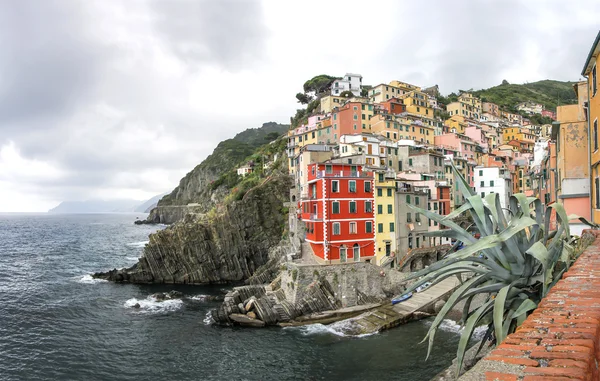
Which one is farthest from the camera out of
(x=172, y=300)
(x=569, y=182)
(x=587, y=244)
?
(x=172, y=300)

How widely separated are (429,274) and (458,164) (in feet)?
211

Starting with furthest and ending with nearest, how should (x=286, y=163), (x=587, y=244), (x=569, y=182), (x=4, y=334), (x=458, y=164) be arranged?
(x=286, y=163) < (x=458, y=164) < (x=4, y=334) < (x=569, y=182) < (x=587, y=244)

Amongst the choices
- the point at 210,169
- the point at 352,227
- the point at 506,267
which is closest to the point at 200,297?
the point at 352,227

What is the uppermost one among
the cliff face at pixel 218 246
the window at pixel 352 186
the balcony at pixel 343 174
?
the balcony at pixel 343 174

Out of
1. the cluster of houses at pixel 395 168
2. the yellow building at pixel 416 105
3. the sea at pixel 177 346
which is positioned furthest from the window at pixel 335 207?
the yellow building at pixel 416 105

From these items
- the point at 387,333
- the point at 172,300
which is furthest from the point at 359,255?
the point at 172,300

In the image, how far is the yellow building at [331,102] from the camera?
97188mm

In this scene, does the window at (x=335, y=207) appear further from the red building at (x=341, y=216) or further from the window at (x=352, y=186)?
the window at (x=352, y=186)

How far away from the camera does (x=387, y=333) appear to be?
33188 millimetres

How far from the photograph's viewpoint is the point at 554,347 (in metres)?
3.88

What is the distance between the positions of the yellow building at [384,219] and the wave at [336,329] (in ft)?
39.4

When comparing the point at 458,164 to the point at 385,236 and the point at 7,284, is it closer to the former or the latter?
the point at 385,236

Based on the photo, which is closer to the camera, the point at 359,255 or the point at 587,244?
the point at 587,244

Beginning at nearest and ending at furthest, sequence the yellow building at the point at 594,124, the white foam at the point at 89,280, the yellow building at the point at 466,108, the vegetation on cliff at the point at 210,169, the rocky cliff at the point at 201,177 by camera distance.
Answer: the yellow building at the point at 594,124 → the white foam at the point at 89,280 → the yellow building at the point at 466,108 → the rocky cliff at the point at 201,177 → the vegetation on cliff at the point at 210,169
